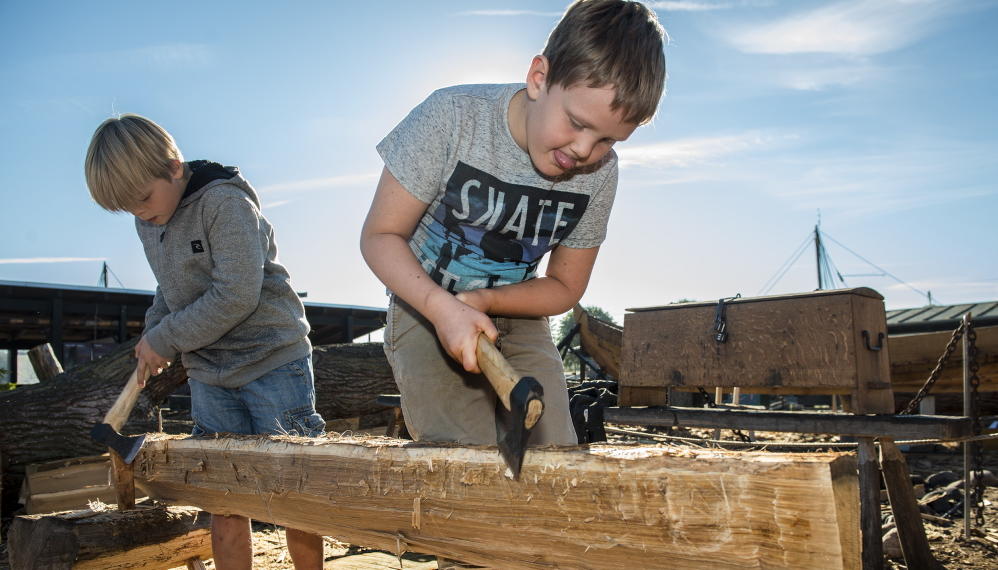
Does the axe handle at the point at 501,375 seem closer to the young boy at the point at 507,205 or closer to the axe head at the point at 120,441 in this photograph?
the young boy at the point at 507,205

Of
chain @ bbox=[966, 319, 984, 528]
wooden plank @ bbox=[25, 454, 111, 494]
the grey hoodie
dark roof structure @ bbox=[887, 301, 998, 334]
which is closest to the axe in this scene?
the grey hoodie

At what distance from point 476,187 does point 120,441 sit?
1.90 meters

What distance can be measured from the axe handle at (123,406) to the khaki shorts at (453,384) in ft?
4.46

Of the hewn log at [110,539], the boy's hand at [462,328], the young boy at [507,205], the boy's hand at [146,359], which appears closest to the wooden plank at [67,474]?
the hewn log at [110,539]

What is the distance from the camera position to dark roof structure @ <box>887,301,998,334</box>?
10781 mm

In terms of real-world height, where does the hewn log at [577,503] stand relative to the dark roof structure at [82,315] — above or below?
below

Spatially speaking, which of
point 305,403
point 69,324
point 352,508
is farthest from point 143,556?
point 69,324

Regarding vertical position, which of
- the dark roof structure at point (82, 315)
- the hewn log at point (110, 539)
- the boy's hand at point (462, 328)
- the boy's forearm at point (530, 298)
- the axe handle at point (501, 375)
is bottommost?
the hewn log at point (110, 539)

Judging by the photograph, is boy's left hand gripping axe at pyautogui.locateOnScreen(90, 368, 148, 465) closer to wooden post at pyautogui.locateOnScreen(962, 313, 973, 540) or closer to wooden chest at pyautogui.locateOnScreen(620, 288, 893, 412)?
wooden chest at pyautogui.locateOnScreen(620, 288, 893, 412)

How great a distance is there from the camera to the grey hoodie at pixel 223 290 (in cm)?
265

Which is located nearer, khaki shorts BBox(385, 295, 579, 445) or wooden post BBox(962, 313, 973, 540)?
khaki shorts BBox(385, 295, 579, 445)

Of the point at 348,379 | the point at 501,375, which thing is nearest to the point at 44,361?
the point at 348,379

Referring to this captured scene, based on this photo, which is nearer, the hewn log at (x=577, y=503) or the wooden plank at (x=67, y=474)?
the hewn log at (x=577, y=503)

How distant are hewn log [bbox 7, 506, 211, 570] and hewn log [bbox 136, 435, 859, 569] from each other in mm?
992
